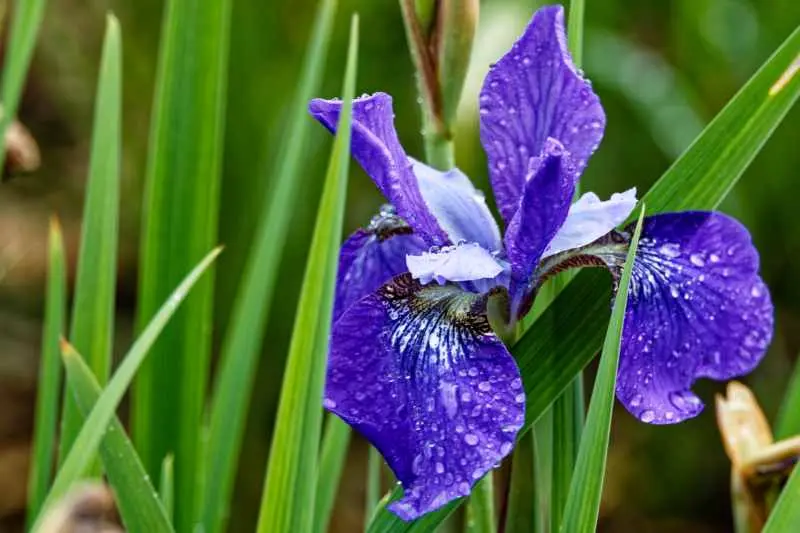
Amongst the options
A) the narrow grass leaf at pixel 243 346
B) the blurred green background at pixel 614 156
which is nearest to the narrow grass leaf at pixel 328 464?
the narrow grass leaf at pixel 243 346

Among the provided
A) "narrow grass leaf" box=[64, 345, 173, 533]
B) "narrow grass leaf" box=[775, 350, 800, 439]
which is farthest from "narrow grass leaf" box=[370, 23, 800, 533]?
"narrow grass leaf" box=[775, 350, 800, 439]

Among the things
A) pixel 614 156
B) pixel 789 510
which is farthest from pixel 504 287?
pixel 614 156

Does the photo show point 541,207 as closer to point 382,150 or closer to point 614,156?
point 382,150

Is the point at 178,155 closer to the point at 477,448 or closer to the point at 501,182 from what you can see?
the point at 501,182

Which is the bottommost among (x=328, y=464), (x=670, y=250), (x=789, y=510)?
(x=328, y=464)

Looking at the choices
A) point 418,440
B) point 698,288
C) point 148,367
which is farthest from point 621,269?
point 148,367

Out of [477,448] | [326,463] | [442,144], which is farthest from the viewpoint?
[326,463]

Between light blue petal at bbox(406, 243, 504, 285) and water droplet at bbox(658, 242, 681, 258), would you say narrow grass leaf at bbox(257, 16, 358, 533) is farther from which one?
water droplet at bbox(658, 242, 681, 258)
